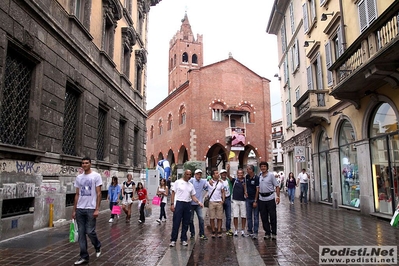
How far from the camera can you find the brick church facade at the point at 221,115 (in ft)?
122

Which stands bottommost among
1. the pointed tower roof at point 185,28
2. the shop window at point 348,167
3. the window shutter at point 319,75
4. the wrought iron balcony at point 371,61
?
the shop window at point 348,167

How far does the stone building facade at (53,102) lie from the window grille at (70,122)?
0.11 ft

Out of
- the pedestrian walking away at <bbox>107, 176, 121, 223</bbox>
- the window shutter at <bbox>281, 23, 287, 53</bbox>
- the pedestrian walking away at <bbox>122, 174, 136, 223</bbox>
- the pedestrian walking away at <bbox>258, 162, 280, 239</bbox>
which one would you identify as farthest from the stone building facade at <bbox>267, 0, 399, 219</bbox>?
the pedestrian walking away at <bbox>107, 176, 121, 223</bbox>

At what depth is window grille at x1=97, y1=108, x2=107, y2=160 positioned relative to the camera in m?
13.8

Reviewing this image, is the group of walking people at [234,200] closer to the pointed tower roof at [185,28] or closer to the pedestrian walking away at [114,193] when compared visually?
the pedestrian walking away at [114,193]

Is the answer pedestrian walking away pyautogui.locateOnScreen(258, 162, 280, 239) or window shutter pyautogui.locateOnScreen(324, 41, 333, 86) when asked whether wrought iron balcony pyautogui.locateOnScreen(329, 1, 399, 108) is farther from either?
pedestrian walking away pyautogui.locateOnScreen(258, 162, 280, 239)

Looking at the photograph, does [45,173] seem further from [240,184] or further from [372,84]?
[372,84]

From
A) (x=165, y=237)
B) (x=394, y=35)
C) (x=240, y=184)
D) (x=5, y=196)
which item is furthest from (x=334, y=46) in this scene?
(x=5, y=196)

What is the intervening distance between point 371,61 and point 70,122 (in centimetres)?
952

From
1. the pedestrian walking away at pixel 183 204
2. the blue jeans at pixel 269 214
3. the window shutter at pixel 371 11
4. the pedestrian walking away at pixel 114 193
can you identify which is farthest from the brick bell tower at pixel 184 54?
the pedestrian walking away at pixel 183 204

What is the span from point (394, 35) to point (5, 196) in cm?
1023

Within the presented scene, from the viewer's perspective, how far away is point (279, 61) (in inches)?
1011

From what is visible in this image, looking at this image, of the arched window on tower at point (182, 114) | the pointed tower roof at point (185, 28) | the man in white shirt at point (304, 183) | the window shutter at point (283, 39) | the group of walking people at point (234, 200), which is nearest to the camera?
the group of walking people at point (234, 200)

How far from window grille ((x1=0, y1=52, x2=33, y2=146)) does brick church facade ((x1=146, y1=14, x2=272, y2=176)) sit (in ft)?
91.6
